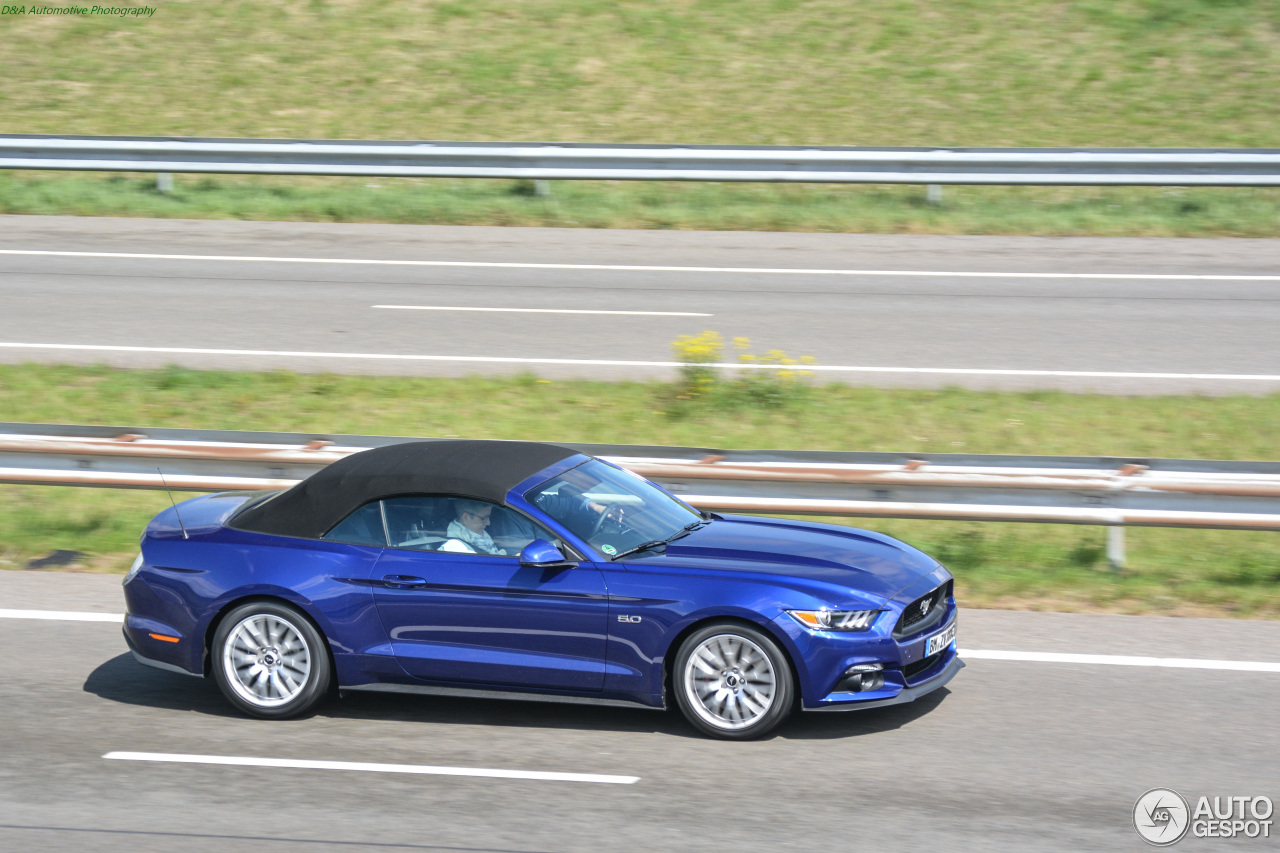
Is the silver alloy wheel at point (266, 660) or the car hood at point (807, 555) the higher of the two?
the car hood at point (807, 555)

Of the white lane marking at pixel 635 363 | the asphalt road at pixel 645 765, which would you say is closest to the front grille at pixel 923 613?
the asphalt road at pixel 645 765

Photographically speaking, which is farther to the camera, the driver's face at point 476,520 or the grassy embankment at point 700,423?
the grassy embankment at point 700,423

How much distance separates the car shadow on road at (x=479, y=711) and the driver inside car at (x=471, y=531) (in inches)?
34.4

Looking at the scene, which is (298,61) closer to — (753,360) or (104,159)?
(104,159)

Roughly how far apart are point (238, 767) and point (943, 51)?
18.4 meters

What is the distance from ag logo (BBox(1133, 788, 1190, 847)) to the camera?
5473 mm

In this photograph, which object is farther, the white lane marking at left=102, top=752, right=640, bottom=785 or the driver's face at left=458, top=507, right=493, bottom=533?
the driver's face at left=458, top=507, right=493, bottom=533

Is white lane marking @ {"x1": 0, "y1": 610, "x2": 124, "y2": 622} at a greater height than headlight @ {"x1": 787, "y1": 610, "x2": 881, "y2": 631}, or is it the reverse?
headlight @ {"x1": 787, "y1": 610, "x2": 881, "y2": 631}

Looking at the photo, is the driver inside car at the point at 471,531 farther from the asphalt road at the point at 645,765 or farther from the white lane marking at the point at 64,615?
the white lane marking at the point at 64,615

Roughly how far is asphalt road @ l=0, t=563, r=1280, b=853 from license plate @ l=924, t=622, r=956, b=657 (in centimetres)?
35

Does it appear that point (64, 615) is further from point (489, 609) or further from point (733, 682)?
point (733, 682)

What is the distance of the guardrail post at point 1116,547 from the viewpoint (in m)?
9.38

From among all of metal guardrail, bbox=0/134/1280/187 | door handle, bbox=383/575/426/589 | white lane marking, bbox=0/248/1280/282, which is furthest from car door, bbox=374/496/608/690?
metal guardrail, bbox=0/134/1280/187

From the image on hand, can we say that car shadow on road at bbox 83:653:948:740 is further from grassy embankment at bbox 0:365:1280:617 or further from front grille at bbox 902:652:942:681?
grassy embankment at bbox 0:365:1280:617
